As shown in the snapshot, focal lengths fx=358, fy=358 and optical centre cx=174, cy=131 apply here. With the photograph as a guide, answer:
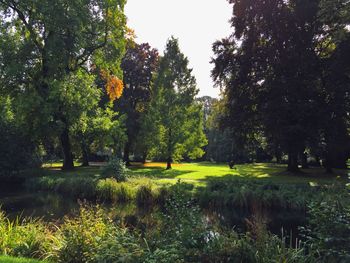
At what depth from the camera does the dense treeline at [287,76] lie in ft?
83.3

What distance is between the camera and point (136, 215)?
50.5ft

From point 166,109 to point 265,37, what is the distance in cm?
1194

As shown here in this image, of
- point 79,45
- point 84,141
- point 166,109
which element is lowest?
point 84,141

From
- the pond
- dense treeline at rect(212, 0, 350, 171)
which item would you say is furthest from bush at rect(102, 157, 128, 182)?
dense treeline at rect(212, 0, 350, 171)

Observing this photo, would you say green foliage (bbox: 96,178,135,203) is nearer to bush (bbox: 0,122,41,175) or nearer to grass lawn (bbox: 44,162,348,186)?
grass lawn (bbox: 44,162,348,186)

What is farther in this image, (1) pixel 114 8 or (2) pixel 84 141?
(2) pixel 84 141

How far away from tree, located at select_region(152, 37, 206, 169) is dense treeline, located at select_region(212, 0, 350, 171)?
6250mm

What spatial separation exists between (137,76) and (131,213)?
29.0 meters

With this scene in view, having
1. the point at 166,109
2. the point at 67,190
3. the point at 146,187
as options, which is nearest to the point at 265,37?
the point at 166,109

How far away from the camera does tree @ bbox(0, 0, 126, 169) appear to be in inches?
1040

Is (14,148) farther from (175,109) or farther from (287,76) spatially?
(287,76)

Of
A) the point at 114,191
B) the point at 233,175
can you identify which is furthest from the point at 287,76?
the point at 114,191

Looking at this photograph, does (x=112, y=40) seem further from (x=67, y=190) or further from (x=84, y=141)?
(x=67, y=190)

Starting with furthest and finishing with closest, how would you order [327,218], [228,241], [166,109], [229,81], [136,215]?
[166,109]
[229,81]
[136,215]
[228,241]
[327,218]
